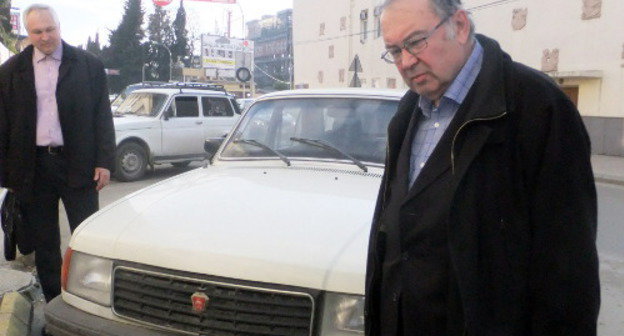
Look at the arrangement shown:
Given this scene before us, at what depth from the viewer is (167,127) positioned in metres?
A: 11.0

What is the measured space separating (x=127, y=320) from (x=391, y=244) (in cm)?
135

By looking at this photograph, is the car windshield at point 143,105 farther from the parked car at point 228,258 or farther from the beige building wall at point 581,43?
the beige building wall at point 581,43

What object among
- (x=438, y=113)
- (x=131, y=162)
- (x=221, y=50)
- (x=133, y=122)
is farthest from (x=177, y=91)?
(x=221, y=50)

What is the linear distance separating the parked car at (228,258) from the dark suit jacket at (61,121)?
63 cm

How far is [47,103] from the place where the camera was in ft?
11.5

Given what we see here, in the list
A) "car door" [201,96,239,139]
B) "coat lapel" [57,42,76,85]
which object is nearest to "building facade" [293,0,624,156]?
"car door" [201,96,239,139]

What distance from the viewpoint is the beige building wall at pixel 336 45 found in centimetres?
2711

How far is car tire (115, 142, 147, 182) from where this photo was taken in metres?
10.3

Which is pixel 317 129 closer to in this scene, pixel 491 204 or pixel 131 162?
pixel 491 204

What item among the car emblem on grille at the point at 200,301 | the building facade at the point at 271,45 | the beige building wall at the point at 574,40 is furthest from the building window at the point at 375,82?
the building facade at the point at 271,45

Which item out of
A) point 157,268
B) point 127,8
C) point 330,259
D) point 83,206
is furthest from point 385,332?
point 127,8

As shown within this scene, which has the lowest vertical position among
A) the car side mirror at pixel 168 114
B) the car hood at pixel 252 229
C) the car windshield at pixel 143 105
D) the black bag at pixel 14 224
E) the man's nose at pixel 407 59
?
the black bag at pixel 14 224

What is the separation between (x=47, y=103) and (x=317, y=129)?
5.46 ft

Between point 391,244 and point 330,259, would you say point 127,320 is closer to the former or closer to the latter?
point 330,259
